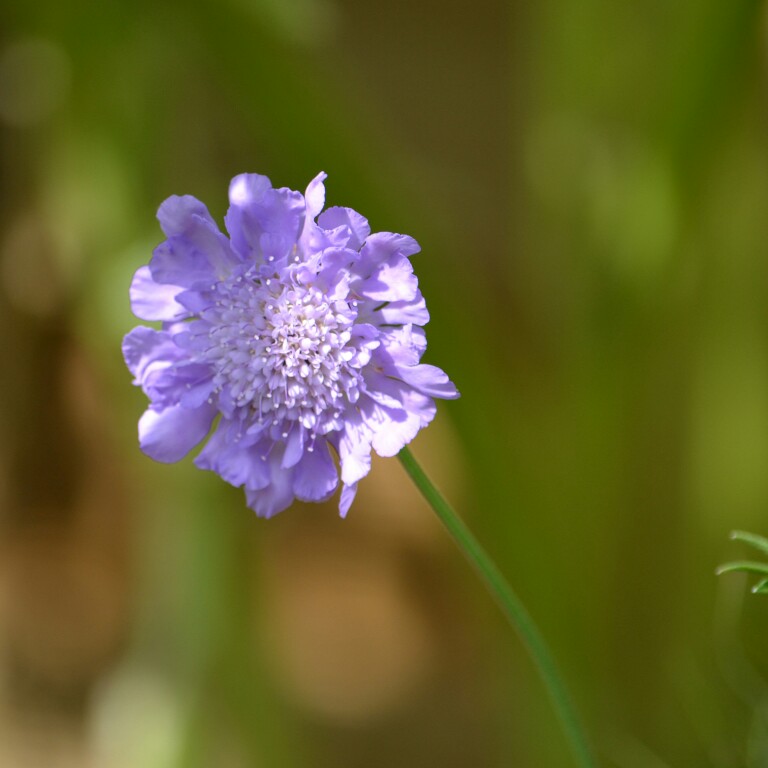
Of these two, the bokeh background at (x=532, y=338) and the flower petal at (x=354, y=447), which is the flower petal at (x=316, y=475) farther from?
the bokeh background at (x=532, y=338)

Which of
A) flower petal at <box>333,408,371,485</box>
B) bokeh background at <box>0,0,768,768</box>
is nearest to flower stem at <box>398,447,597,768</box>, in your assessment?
flower petal at <box>333,408,371,485</box>

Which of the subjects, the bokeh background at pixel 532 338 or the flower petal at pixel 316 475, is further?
the bokeh background at pixel 532 338

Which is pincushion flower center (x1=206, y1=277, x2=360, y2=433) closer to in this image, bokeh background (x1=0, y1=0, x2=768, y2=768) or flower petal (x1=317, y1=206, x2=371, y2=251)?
flower petal (x1=317, y1=206, x2=371, y2=251)

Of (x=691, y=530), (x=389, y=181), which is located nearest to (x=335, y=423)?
(x=389, y=181)

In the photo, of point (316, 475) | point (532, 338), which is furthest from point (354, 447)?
point (532, 338)

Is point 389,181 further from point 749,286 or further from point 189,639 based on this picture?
point 189,639

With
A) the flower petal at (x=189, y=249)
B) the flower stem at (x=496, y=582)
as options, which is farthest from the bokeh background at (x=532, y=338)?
the flower petal at (x=189, y=249)

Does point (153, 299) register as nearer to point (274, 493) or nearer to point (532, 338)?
point (274, 493)

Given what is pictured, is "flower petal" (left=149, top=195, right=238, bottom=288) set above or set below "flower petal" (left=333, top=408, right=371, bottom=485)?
above

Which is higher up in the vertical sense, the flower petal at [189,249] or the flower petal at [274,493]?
the flower petal at [189,249]
